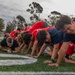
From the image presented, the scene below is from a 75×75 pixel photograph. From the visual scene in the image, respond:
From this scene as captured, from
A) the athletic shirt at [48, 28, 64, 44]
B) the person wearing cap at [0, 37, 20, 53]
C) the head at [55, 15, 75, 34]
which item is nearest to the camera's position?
the head at [55, 15, 75, 34]

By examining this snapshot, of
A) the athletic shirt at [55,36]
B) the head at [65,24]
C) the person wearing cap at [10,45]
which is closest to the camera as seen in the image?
the head at [65,24]

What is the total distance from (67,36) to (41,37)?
118 centimetres

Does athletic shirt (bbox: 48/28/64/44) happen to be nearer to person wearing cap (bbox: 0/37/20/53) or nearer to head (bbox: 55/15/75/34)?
head (bbox: 55/15/75/34)

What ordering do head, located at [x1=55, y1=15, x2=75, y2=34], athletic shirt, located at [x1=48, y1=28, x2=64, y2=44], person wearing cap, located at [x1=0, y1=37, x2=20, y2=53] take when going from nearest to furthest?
head, located at [x1=55, y1=15, x2=75, y2=34], athletic shirt, located at [x1=48, y1=28, x2=64, y2=44], person wearing cap, located at [x1=0, y1=37, x2=20, y2=53]

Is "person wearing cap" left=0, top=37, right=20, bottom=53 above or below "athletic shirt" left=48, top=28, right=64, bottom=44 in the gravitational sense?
below

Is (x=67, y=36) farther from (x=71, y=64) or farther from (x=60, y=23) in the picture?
(x=71, y=64)

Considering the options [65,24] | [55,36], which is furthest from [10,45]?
[65,24]

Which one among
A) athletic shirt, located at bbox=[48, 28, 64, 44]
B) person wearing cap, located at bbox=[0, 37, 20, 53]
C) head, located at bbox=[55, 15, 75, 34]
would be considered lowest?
person wearing cap, located at bbox=[0, 37, 20, 53]

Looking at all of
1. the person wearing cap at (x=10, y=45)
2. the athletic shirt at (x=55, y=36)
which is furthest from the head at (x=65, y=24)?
the person wearing cap at (x=10, y=45)

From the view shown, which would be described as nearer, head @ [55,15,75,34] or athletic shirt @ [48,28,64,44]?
head @ [55,15,75,34]

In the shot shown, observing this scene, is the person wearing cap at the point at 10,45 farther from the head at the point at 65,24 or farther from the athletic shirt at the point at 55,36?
the head at the point at 65,24

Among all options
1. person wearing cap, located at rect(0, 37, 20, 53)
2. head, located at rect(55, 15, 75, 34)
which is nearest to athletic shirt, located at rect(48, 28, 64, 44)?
head, located at rect(55, 15, 75, 34)

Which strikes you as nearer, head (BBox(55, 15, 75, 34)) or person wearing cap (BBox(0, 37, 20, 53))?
head (BBox(55, 15, 75, 34))

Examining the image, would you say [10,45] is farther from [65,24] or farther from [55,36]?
[65,24]
